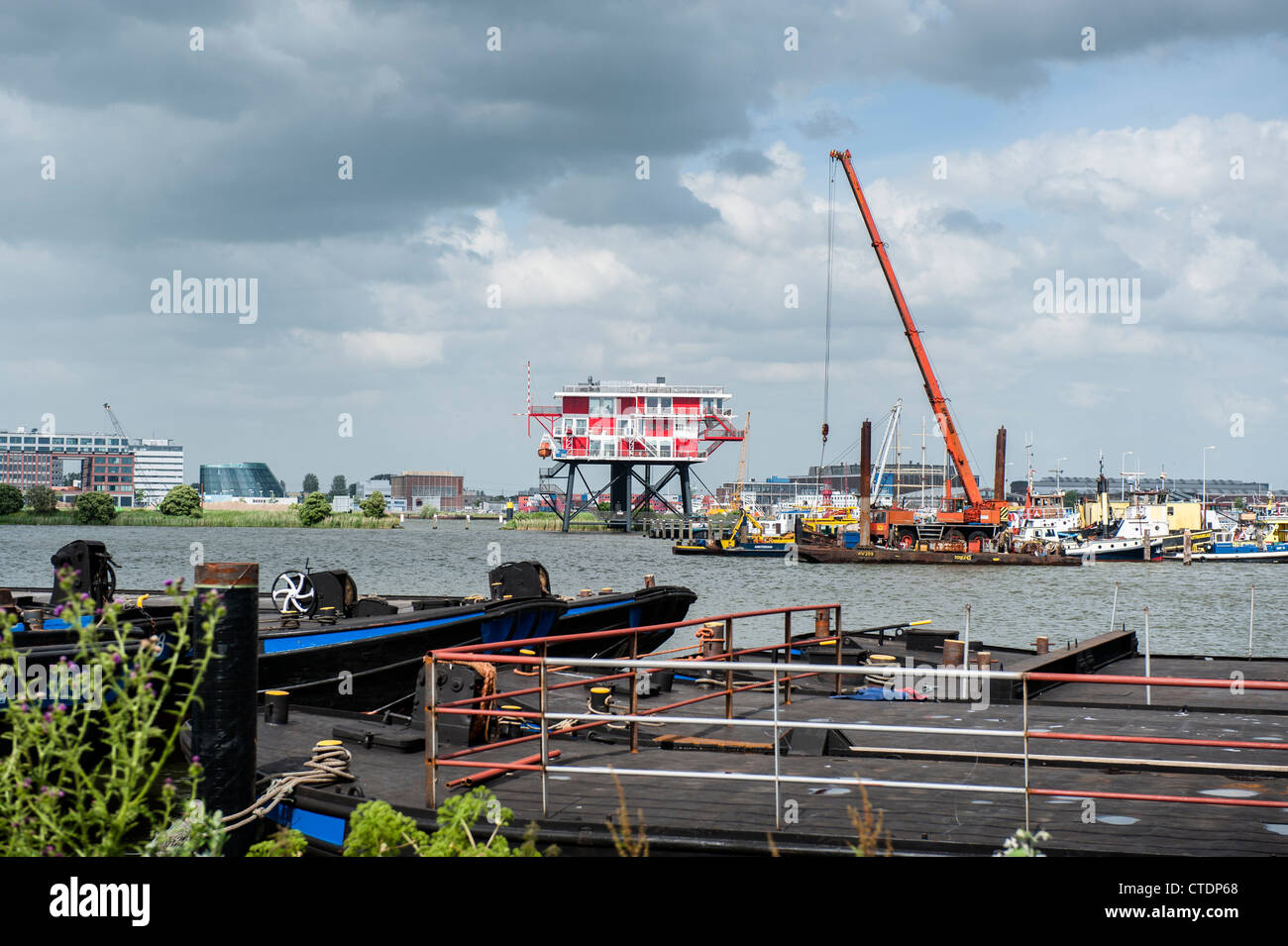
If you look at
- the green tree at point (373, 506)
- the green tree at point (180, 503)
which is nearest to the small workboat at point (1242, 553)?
the green tree at point (373, 506)

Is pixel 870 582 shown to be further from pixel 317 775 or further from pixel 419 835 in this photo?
pixel 419 835

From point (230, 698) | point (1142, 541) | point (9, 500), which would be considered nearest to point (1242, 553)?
point (1142, 541)

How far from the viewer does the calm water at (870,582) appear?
137 feet

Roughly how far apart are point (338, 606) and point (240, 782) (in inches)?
454

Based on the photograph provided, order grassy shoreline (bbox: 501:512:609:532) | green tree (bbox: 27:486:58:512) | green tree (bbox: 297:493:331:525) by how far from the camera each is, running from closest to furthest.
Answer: green tree (bbox: 297:493:331:525)
grassy shoreline (bbox: 501:512:609:532)
green tree (bbox: 27:486:58:512)

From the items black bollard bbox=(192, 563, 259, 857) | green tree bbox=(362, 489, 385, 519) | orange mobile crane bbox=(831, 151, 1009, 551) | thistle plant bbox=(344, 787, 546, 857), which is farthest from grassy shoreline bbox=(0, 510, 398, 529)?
thistle plant bbox=(344, 787, 546, 857)

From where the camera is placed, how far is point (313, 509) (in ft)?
472

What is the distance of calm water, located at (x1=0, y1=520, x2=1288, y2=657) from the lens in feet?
137

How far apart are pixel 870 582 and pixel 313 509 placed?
98036 mm

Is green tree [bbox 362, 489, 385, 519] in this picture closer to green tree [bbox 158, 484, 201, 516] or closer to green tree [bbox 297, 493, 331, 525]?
green tree [bbox 297, 493, 331, 525]

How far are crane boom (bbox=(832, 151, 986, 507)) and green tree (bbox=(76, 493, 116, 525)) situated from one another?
105 meters

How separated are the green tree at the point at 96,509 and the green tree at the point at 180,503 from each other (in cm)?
721
